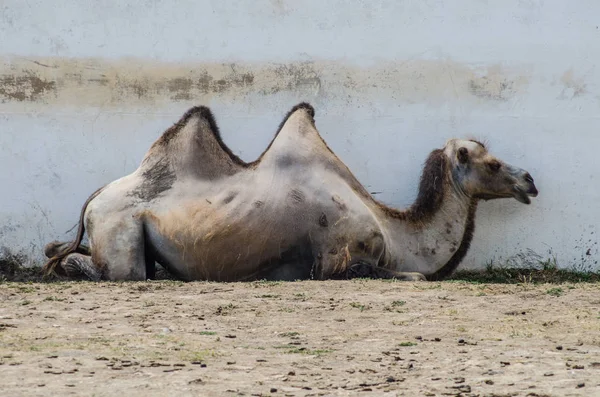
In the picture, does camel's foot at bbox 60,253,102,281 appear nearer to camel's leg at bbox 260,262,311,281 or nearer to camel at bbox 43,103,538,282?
camel at bbox 43,103,538,282

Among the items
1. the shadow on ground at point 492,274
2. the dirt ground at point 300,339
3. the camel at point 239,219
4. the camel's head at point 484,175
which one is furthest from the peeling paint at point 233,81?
the dirt ground at point 300,339

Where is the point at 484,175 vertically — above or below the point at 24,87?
below

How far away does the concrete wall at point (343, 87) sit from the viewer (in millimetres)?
10539

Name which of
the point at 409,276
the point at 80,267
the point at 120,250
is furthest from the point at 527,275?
the point at 80,267

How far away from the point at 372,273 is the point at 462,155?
1.49 metres

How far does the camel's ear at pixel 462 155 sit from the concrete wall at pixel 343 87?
48 cm

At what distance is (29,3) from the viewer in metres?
10.6

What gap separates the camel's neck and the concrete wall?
462mm

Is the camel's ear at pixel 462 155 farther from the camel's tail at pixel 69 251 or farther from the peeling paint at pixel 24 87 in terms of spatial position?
the peeling paint at pixel 24 87

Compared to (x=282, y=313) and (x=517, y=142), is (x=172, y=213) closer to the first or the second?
(x=282, y=313)

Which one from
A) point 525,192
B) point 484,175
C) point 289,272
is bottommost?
point 289,272

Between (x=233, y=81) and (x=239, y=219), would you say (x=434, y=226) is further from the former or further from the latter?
(x=233, y=81)

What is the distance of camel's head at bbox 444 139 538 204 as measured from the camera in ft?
33.1

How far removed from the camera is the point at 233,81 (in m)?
10.6
